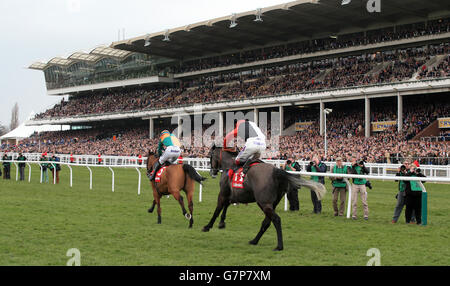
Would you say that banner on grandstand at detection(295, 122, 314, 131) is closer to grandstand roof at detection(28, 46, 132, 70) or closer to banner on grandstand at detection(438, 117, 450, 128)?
banner on grandstand at detection(438, 117, 450, 128)

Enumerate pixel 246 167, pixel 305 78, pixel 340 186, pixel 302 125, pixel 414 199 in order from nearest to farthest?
pixel 246 167
pixel 414 199
pixel 340 186
pixel 302 125
pixel 305 78

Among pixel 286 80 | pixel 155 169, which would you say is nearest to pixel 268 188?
pixel 155 169

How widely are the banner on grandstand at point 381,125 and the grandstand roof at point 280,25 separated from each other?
23.0ft

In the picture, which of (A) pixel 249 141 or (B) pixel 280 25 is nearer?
(A) pixel 249 141

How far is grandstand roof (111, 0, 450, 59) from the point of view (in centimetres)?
3194

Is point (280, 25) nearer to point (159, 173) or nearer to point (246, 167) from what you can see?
point (159, 173)

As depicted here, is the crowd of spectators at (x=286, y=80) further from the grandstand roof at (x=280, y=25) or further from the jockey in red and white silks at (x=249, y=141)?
the jockey in red and white silks at (x=249, y=141)

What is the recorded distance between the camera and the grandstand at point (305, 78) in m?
29.2

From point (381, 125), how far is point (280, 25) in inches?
420

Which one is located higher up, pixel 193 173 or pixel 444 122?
pixel 444 122

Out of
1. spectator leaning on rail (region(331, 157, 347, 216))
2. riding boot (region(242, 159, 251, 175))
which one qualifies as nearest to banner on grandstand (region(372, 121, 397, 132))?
spectator leaning on rail (region(331, 157, 347, 216))

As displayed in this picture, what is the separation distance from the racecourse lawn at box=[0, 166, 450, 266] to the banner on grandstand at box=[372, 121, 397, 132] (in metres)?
19.5

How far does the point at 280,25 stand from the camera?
37.1 metres

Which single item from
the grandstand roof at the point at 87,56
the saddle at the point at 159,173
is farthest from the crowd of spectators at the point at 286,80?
the saddle at the point at 159,173
